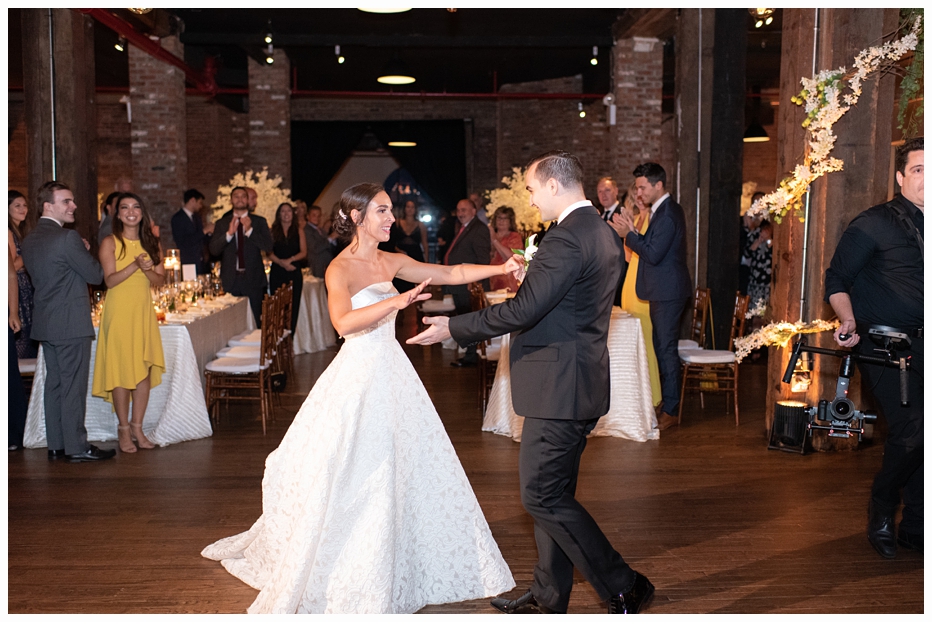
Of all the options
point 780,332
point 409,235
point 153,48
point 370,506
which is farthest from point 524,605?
point 409,235

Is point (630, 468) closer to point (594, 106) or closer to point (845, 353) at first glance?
point (845, 353)

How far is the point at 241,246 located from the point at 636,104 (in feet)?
18.7

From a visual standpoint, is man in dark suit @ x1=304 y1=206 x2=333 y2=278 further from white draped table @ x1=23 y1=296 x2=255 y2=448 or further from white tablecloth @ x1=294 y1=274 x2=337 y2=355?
white draped table @ x1=23 y1=296 x2=255 y2=448

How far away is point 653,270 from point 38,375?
398 cm

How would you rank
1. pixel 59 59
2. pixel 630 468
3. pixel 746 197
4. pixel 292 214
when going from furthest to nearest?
pixel 746 197
pixel 292 214
pixel 59 59
pixel 630 468

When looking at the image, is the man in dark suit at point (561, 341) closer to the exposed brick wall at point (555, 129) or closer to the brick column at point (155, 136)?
the brick column at point (155, 136)

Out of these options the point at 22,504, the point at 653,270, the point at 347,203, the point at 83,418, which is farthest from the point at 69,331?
the point at 653,270

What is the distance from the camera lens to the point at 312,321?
31.8ft

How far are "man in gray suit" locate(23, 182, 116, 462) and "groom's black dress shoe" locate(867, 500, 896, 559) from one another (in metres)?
4.13

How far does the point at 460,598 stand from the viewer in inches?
126

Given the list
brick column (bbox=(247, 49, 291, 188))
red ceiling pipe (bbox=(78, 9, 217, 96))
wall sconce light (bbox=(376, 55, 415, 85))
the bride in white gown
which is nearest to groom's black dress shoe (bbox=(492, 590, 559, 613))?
the bride in white gown

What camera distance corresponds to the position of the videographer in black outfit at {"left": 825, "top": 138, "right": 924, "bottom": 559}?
11.5ft

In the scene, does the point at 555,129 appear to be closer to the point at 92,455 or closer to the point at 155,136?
the point at 155,136

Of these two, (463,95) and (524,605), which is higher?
(463,95)
